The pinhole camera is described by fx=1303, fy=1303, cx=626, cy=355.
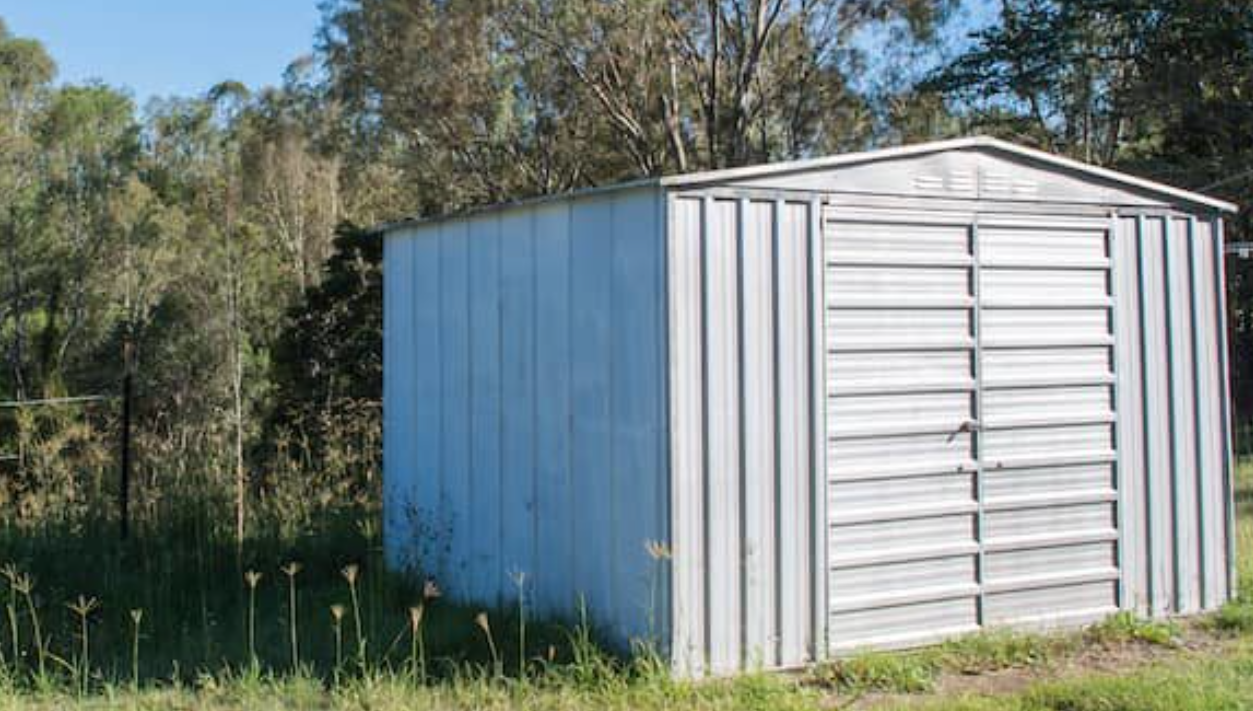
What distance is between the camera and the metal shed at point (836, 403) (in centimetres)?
552

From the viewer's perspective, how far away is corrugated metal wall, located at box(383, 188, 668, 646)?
5570mm

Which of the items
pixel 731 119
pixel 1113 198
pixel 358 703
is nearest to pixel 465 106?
pixel 731 119

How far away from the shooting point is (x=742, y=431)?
18.3ft

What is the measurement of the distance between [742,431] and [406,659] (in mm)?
1770

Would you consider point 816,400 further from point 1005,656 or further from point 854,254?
point 1005,656

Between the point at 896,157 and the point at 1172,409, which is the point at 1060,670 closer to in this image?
the point at 1172,409

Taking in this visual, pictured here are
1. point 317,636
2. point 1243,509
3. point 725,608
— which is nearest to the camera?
point 725,608

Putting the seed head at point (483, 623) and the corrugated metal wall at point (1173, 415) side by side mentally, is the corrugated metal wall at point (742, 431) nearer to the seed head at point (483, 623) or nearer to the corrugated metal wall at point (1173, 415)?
the seed head at point (483, 623)

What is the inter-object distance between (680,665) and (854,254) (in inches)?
78.4

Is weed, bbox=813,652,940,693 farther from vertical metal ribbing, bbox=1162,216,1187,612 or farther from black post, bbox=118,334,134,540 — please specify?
black post, bbox=118,334,134,540

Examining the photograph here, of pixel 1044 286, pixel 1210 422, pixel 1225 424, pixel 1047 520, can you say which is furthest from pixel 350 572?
pixel 1225 424

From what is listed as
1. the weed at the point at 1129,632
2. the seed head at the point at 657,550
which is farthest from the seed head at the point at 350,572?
the weed at the point at 1129,632

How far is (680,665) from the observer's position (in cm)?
538

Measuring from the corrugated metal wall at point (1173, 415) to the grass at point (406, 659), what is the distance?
0.26m
